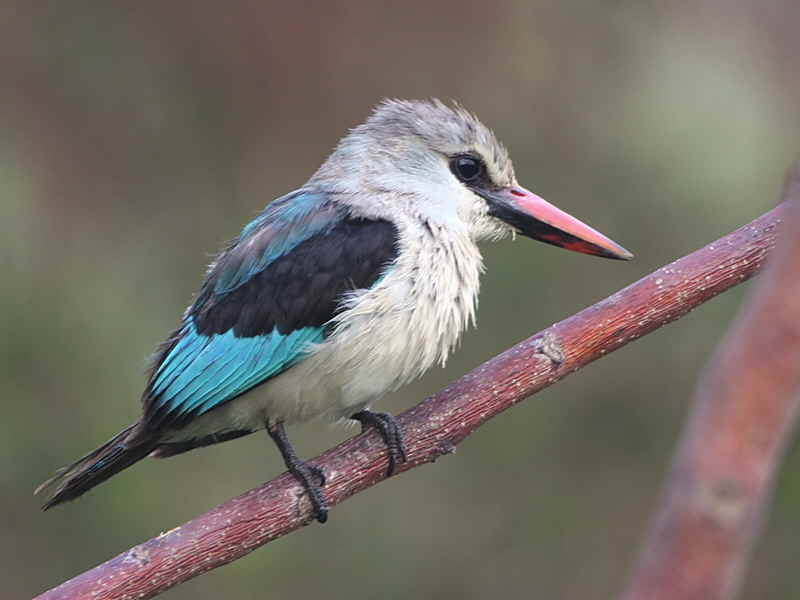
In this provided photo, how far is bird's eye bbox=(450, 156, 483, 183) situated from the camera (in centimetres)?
331

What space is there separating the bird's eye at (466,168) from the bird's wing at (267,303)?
0.35 metres

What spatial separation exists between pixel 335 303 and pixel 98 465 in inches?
28.2

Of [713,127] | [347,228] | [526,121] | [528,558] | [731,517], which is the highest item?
[526,121]

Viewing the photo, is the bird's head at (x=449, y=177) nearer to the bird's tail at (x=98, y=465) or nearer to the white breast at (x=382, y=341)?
the white breast at (x=382, y=341)

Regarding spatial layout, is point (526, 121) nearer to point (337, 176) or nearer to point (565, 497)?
point (565, 497)

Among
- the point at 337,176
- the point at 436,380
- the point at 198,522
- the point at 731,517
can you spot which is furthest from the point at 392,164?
the point at 731,517

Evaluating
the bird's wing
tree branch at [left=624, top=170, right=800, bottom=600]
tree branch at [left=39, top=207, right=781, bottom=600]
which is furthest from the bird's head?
tree branch at [left=624, top=170, right=800, bottom=600]

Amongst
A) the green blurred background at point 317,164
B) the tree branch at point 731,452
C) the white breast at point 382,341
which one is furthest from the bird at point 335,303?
the tree branch at point 731,452

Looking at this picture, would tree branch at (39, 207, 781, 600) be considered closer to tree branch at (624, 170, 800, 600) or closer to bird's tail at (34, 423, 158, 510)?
bird's tail at (34, 423, 158, 510)

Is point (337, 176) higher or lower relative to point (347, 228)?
higher

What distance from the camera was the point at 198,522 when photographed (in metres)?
2.49

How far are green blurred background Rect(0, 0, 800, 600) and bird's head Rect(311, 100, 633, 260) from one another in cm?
135

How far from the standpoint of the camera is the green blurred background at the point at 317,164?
14.5 feet

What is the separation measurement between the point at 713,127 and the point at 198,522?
2702 millimetres
